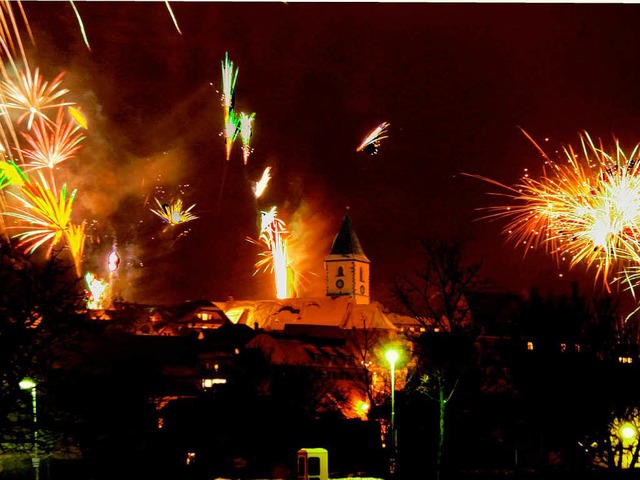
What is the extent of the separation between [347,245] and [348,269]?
12.4ft

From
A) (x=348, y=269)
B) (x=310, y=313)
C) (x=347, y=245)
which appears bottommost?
(x=310, y=313)

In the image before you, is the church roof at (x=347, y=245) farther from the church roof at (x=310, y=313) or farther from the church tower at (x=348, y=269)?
the church roof at (x=310, y=313)

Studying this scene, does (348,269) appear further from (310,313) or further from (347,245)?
(310,313)

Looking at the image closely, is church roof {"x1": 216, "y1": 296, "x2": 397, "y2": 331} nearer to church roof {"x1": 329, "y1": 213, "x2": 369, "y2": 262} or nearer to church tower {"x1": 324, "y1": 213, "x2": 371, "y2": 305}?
church tower {"x1": 324, "y1": 213, "x2": 371, "y2": 305}

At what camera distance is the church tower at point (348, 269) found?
11938cm

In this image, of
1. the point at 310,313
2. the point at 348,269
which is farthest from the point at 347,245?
the point at 310,313

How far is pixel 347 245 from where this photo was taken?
121188 millimetres

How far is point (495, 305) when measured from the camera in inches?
3777

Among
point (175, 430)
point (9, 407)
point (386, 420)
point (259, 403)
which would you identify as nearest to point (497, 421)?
point (386, 420)

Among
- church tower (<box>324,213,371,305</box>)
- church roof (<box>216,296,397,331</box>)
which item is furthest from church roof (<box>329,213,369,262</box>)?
church roof (<box>216,296,397,331</box>)

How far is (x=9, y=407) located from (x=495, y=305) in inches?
3121

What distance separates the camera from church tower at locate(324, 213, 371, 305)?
11938 cm

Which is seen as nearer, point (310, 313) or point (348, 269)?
point (310, 313)

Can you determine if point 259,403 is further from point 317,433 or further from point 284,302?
point 284,302
